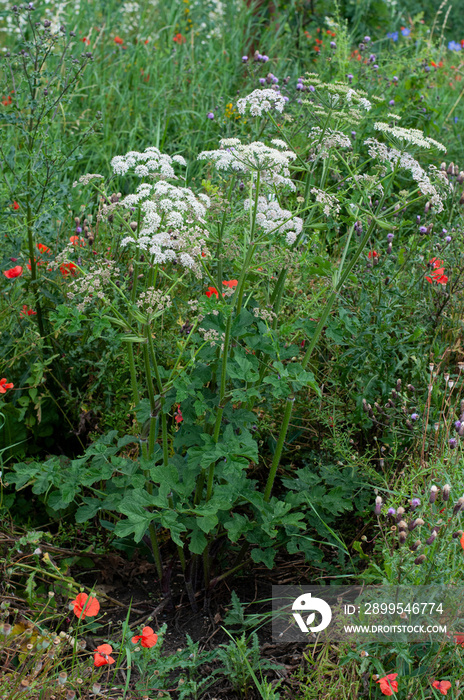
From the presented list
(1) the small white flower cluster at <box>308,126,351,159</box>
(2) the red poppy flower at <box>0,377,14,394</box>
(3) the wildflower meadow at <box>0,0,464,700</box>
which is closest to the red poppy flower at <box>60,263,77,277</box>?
(3) the wildflower meadow at <box>0,0,464,700</box>

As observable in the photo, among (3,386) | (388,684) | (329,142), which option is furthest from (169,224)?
(388,684)

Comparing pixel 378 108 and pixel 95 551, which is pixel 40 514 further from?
pixel 378 108

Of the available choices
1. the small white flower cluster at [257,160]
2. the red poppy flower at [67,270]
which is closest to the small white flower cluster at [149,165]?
the small white flower cluster at [257,160]

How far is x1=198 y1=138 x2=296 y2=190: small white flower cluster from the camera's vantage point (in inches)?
73.1

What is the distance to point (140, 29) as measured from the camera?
242 inches

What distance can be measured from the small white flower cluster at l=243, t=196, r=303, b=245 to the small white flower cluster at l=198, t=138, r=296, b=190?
0.07 m

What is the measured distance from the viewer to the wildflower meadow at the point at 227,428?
1868 mm

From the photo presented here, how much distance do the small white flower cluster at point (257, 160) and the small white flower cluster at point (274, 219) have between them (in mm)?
75

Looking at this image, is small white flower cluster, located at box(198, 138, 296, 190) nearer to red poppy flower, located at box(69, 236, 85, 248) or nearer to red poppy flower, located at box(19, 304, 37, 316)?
red poppy flower, located at box(69, 236, 85, 248)

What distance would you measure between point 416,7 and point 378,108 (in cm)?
627

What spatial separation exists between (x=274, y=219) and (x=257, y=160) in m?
0.19

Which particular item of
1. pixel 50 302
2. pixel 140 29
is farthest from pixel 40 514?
pixel 140 29

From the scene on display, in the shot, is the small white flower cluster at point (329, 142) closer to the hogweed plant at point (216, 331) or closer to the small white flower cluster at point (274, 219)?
the hogweed plant at point (216, 331)

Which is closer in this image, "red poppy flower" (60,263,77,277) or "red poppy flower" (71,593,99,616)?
"red poppy flower" (71,593,99,616)
